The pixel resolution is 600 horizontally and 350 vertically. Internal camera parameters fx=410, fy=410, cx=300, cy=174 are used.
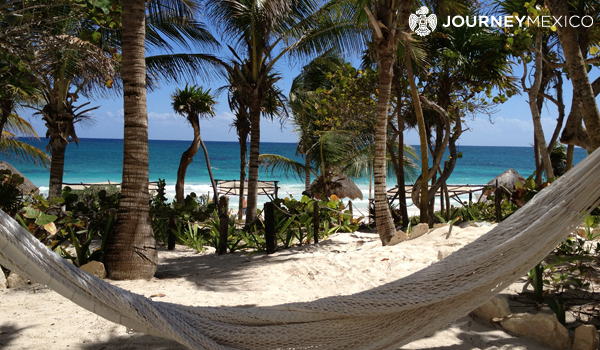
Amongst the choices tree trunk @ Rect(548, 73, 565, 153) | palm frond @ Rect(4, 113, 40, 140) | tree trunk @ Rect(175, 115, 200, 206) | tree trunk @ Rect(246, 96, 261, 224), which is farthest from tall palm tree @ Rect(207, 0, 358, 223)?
palm frond @ Rect(4, 113, 40, 140)

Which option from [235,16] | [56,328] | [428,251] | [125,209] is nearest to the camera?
[56,328]

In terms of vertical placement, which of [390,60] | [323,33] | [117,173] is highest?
[323,33]

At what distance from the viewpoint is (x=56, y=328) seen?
7.07 feet

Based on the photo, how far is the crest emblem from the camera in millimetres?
5840

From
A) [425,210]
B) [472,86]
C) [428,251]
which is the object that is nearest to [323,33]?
[472,86]

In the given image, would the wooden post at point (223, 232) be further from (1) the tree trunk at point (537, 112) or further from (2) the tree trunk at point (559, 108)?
(2) the tree trunk at point (559, 108)

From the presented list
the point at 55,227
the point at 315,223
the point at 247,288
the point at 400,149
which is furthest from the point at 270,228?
the point at 400,149

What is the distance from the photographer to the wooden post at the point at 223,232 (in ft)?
14.8

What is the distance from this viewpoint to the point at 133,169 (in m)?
3.31

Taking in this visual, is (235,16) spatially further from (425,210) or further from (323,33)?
(425,210)

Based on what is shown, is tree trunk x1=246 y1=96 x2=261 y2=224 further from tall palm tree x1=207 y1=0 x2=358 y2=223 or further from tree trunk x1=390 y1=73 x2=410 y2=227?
tree trunk x1=390 y1=73 x2=410 y2=227

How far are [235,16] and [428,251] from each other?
13.4ft

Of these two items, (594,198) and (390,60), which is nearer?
(594,198)

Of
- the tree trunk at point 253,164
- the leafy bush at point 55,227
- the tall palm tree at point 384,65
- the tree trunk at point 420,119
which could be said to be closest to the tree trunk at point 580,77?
the tall palm tree at point 384,65
